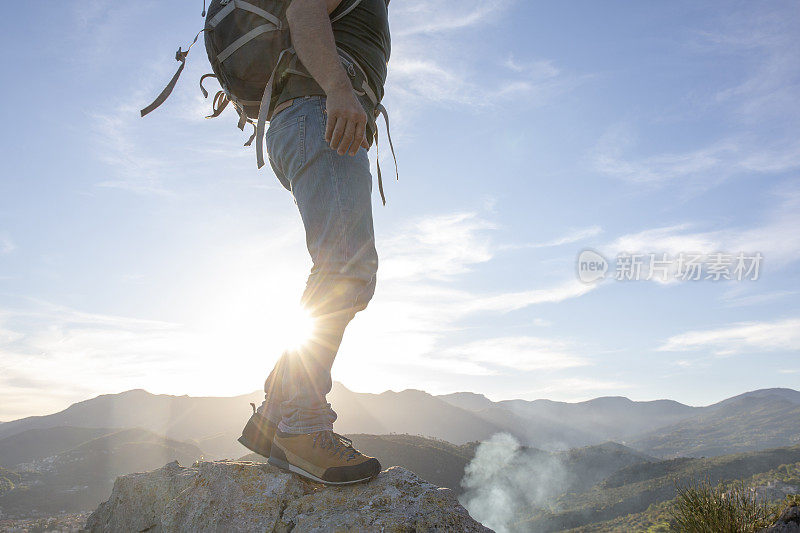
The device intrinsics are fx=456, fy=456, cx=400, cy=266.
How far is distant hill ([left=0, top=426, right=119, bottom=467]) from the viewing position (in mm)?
91688

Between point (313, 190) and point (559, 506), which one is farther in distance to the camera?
point (559, 506)

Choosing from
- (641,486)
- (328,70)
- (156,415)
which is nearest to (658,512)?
(641,486)

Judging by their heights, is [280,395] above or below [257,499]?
above

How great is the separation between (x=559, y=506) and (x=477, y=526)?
317 ft

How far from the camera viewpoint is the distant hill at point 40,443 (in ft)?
301

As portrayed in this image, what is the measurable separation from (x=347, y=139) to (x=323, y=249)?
547mm

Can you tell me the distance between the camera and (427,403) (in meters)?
171

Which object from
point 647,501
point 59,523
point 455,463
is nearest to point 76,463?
point 59,523

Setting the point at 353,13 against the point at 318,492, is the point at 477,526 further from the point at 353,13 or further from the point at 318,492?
the point at 353,13

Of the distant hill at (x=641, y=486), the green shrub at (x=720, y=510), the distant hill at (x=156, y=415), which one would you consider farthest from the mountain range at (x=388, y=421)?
the green shrub at (x=720, y=510)

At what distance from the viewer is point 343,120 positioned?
211 centimetres

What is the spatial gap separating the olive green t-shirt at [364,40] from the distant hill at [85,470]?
67.9 meters

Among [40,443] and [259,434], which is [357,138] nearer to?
[259,434]

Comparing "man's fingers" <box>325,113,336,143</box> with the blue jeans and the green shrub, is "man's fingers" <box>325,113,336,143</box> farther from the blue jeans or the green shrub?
the green shrub
